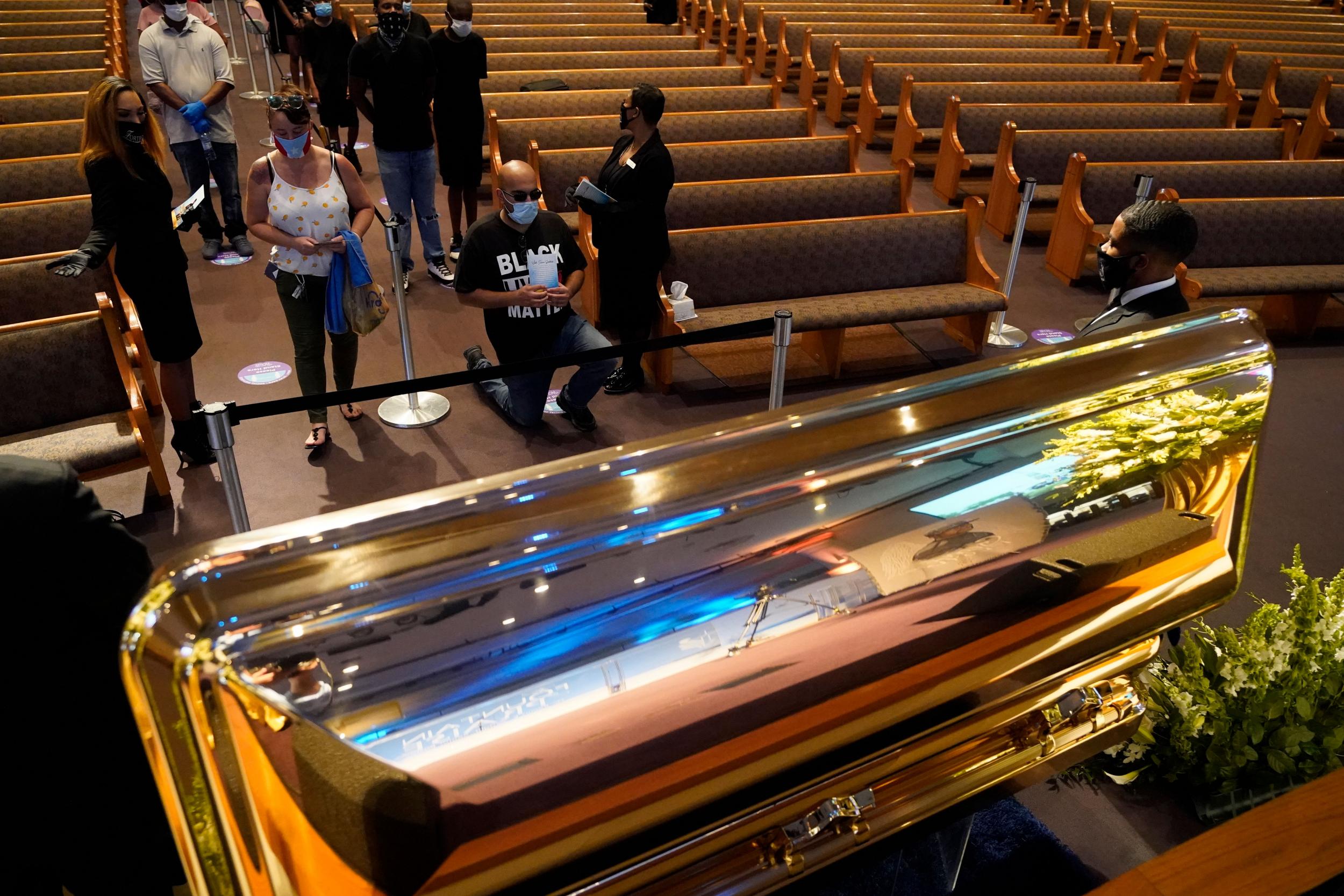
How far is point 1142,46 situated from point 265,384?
32.7 feet

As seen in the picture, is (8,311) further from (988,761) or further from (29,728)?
(988,761)

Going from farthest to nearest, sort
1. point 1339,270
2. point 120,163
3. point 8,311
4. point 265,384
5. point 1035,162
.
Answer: point 1035,162
point 1339,270
point 265,384
point 8,311
point 120,163

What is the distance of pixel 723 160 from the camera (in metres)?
5.99

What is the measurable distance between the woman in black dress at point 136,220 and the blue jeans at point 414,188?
66.7 inches

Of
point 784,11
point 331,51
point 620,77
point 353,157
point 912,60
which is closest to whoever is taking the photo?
point 331,51

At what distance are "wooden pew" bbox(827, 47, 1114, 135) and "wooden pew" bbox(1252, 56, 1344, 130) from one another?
1.36 m

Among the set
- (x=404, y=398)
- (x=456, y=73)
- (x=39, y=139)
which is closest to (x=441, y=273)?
(x=456, y=73)

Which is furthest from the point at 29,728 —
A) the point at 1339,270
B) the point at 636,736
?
the point at 1339,270

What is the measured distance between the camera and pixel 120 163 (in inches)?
141

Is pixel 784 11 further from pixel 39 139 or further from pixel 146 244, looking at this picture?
pixel 146 244

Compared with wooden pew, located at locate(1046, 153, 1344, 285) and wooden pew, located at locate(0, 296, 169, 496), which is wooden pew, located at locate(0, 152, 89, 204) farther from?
wooden pew, located at locate(1046, 153, 1344, 285)

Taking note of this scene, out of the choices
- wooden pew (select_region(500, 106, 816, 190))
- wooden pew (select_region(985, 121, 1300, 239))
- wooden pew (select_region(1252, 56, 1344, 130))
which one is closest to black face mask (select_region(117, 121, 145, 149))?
wooden pew (select_region(500, 106, 816, 190))

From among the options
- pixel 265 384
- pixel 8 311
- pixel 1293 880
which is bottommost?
pixel 265 384

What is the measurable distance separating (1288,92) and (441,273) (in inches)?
321
